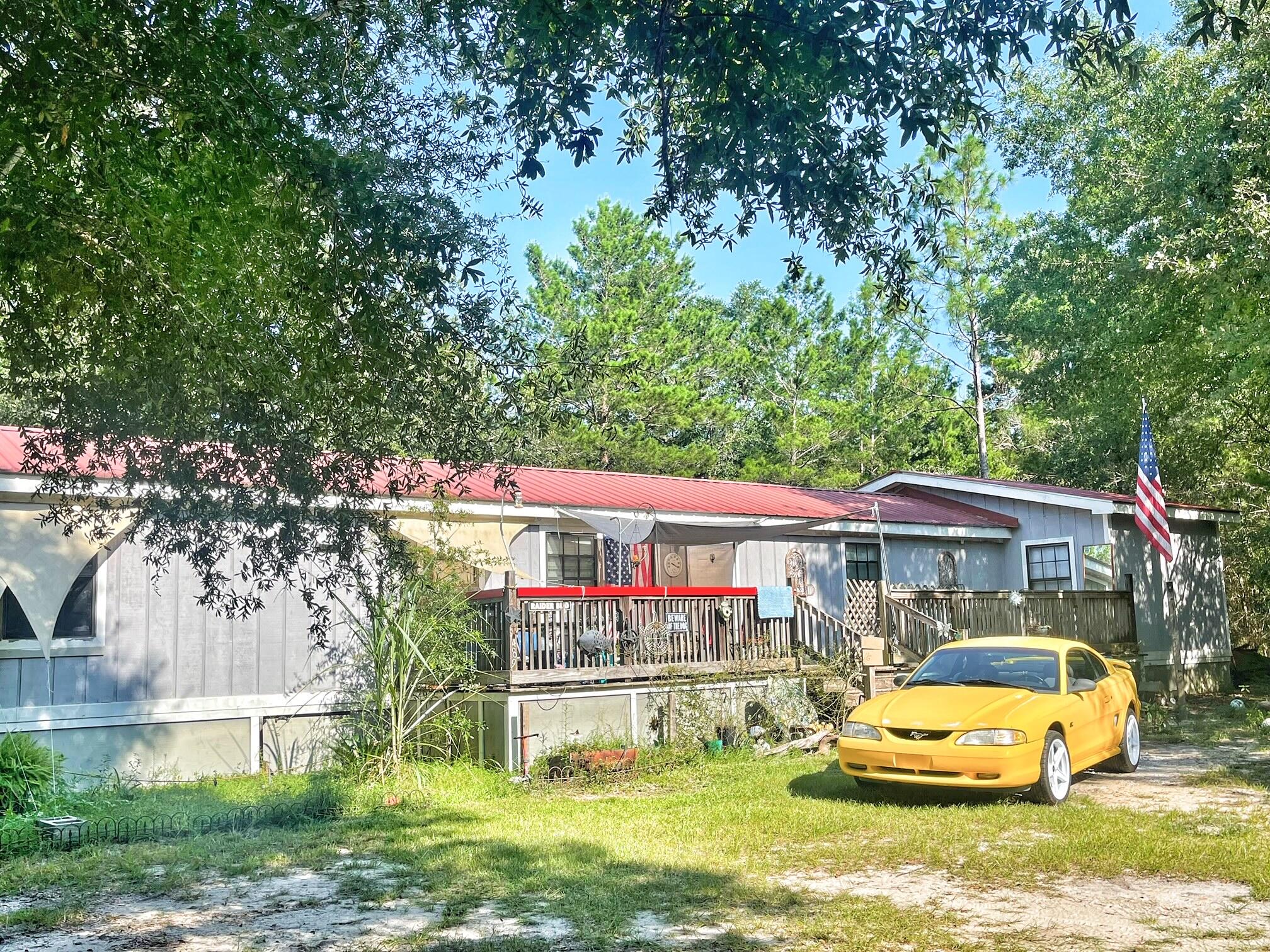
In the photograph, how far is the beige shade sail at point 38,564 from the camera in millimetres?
10492

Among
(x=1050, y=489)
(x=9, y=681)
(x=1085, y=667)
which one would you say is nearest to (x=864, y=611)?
(x=1085, y=667)

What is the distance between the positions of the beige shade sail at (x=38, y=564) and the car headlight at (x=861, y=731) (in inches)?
295

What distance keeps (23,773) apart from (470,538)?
588 centimetres

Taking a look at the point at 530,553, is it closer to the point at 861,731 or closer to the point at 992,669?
the point at 861,731

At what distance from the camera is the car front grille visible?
998 cm

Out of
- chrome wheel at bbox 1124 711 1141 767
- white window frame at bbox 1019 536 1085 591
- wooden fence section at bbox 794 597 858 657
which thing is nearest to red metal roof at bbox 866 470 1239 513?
white window frame at bbox 1019 536 1085 591

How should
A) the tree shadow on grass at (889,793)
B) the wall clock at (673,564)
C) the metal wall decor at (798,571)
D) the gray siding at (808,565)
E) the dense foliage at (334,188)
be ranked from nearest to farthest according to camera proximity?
1. the dense foliage at (334,188)
2. the tree shadow on grass at (889,793)
3. the wall clock at (673,564)
4. the gray siding at (808,565)
5. the metal wall decor at (798,571)

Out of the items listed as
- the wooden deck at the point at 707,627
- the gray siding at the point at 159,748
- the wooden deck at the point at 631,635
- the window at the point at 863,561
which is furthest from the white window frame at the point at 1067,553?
the gray siding at the point at 159,748

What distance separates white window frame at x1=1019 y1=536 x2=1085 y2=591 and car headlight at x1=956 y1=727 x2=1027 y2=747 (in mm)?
10901

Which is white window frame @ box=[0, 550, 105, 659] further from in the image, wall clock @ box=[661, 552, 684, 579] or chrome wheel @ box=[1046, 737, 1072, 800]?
chrome wheel @ box=[1046, 737, 1072, 800]

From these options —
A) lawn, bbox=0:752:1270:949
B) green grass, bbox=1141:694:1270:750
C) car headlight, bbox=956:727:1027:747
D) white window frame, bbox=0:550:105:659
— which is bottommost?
green grass, bbox=1141:694:1270:750

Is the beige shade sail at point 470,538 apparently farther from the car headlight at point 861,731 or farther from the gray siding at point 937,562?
the gray siding at point 937,562

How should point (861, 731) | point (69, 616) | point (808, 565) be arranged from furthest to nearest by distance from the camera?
point (808, 565) → point (69, 616) → point (861, 731)

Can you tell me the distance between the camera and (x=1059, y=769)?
1013 centimetres
